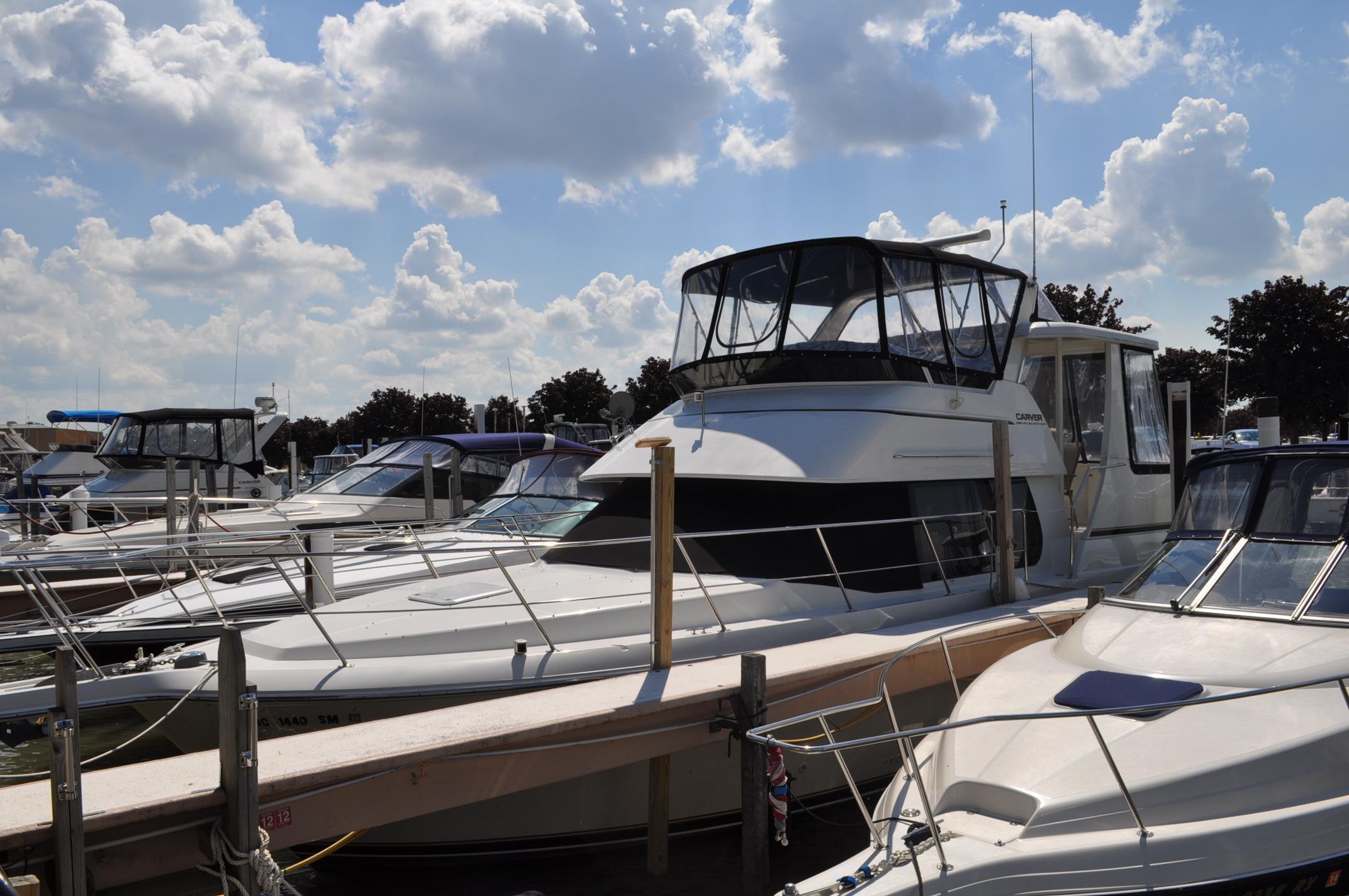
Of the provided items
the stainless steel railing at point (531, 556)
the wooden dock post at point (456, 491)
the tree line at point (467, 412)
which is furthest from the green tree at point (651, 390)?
the stainless steel railing at point (531, 556)

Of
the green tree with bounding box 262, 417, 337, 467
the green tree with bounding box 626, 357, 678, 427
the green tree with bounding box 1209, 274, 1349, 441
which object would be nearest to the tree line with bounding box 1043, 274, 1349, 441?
the green tree with bounding box 1209, 274, 1349, 441

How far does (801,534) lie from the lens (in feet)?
23.7

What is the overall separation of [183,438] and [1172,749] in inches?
802

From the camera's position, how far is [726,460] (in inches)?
295

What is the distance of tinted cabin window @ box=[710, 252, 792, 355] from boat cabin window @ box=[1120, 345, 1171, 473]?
3.42 metres

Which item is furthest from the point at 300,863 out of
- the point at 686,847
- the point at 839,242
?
the point at 839,242

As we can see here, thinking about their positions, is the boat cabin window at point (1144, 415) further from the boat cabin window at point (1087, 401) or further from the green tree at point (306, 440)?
the green tree at point (306, 440)

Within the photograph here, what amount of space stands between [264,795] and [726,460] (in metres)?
4.19

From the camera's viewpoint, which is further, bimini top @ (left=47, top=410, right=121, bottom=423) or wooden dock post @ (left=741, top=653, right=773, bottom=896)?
bimini top @ (left=47, top=410, right=121, bottom=423)

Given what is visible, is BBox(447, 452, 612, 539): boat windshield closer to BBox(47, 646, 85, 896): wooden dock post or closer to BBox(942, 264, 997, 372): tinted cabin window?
BBox(942, 264, 997, 372): tinted cabin window

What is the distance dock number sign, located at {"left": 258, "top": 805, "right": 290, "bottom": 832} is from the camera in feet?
13.4

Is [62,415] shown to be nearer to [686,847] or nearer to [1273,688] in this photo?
[686,847]

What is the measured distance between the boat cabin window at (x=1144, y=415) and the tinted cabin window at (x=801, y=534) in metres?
2.68

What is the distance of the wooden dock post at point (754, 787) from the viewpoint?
5.18 meters
